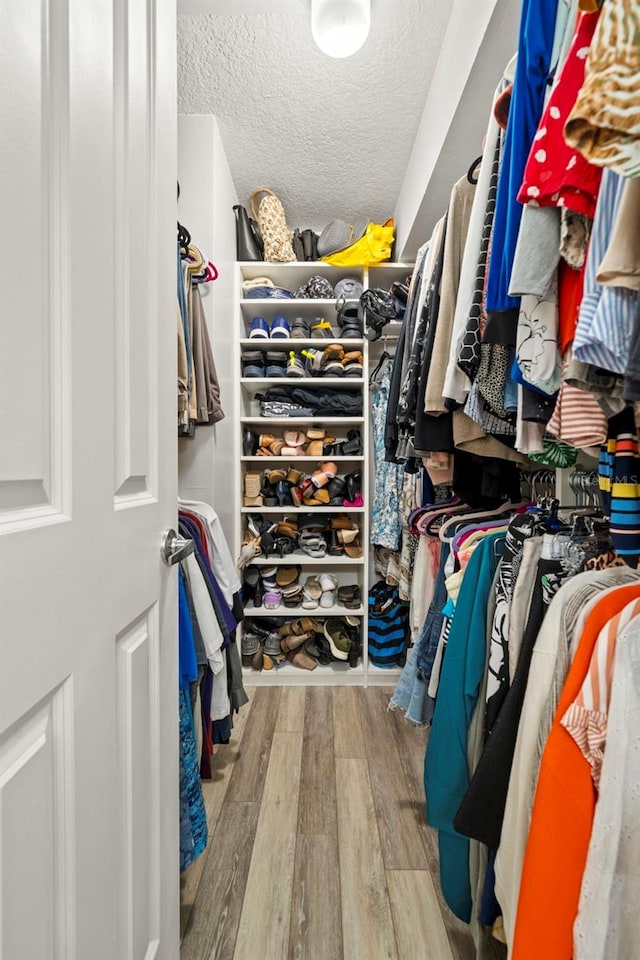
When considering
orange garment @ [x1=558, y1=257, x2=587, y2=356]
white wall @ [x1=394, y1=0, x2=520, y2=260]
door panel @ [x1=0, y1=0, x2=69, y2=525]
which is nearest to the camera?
door panel @ [x1=0, y1=0, x2=69, y2=525]

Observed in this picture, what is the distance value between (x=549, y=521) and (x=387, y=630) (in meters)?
1.52

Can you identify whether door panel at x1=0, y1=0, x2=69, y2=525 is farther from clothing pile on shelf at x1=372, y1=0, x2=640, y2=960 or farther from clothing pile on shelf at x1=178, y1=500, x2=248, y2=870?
clothing pile on shelf at x1=178, y1=500, x2=248, y2=870

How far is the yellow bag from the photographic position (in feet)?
7.36

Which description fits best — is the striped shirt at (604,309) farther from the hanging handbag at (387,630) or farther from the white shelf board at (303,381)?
the hanging handbag at (387,630)

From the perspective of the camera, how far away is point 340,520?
247 centimetres

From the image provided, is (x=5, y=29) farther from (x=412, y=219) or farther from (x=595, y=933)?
(x=412, y=219)

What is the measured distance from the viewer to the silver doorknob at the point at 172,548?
80 cm

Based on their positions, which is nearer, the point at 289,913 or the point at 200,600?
the point at 289,913

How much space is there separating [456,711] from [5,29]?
121 cm

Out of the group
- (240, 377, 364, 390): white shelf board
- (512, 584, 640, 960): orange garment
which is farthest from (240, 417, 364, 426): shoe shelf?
(512, 584, 640, 960): orange garment

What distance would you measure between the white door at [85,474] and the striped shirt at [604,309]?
57cm

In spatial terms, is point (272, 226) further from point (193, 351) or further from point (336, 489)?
point (336, 489)

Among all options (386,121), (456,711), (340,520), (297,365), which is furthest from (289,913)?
(386,121)

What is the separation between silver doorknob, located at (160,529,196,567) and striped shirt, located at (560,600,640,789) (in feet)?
2.14
